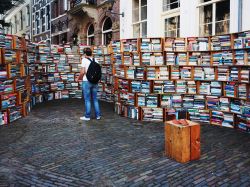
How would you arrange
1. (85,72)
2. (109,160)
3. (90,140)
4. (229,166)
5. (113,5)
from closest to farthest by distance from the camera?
(229,166) < (109,160) < (90,140) < (85,72) < (113,5)

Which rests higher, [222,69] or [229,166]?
[222,69]

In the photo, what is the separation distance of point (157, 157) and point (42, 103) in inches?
293

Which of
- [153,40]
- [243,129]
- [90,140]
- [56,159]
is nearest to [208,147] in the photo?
[243,129]

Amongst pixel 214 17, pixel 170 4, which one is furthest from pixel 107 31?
pixel 214 17

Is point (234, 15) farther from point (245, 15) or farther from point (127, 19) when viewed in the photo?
point (127, 19)

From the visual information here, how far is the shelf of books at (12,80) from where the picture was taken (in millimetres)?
7387

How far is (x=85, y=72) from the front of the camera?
762 cm

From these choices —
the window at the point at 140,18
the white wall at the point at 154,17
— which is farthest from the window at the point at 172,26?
the window at the point at 140,18

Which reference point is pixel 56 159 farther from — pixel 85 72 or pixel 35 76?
pixel 35 76

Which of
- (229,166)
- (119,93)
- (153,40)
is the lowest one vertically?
(229,166)

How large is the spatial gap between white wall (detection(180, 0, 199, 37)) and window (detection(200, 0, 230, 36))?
193 millimetres

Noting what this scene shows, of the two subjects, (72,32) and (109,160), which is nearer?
(109,160)

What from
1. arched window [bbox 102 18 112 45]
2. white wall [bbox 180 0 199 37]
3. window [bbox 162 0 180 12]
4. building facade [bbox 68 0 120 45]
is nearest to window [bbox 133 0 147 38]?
window [bbox 162 0 180 12]

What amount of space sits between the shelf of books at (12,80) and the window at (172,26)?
5.39 m
